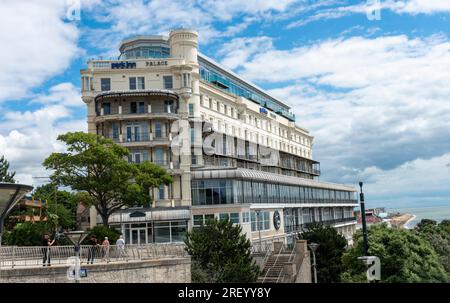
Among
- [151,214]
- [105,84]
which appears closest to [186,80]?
[105,84]

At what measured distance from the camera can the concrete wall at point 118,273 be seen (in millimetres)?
21656

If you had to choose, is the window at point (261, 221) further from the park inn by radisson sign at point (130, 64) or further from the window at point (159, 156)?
the park inn by radisson sign at point (130, 64)

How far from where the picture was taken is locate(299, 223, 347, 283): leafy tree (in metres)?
43.0

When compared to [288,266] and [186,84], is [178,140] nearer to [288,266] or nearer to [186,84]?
[186,84]

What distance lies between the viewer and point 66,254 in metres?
25.0

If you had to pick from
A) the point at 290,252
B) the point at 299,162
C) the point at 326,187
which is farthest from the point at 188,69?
the point at 299,162

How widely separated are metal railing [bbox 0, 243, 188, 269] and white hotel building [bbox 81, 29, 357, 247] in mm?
22063

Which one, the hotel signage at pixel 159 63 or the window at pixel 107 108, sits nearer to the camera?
the window at pixel 107 108

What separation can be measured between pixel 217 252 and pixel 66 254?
11102 mm

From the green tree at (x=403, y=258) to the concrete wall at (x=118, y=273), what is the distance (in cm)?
1376

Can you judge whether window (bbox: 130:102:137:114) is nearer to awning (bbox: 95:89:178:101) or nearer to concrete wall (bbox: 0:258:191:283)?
awning (bbox: 95:89:178:101)

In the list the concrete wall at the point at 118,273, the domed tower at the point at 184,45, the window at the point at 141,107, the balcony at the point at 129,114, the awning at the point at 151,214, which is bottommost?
the concrete wall at the point at 118,273

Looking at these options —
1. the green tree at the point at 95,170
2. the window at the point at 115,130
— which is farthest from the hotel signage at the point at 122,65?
the green tree at the point at 95,170
